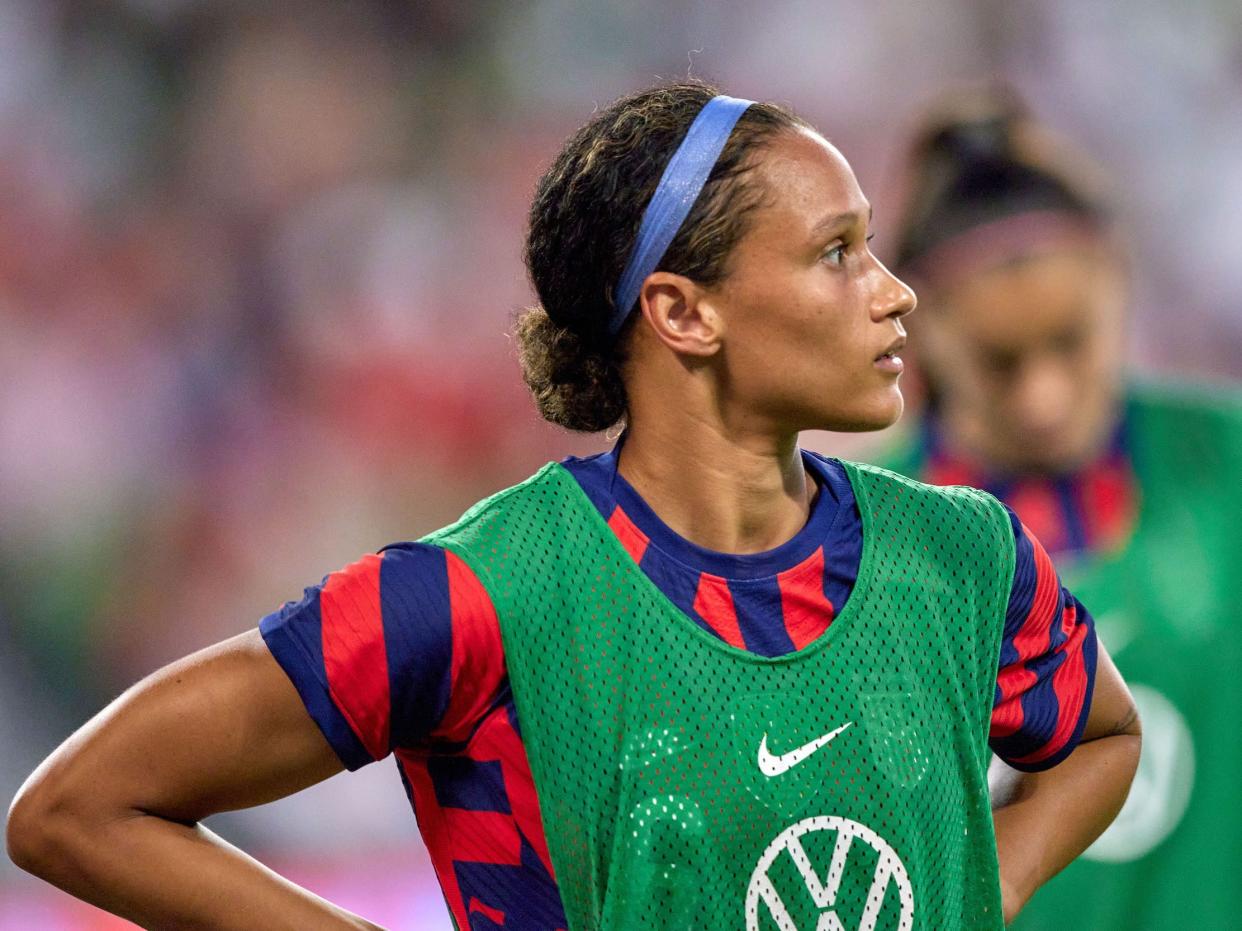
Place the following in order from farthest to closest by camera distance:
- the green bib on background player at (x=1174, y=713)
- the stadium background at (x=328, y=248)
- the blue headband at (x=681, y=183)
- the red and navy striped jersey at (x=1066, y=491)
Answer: the stadium background at (x=328, y=248), the red and navy striped jersey at (x=1066, y=491), the green bib on background player at (x=1174, y=713), the blue headband at (x=681, y=183)

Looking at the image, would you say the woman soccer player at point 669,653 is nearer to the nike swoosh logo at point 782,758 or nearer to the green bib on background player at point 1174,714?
the nike swoosh logo at point 782,758

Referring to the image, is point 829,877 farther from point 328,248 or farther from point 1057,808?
point 328,248

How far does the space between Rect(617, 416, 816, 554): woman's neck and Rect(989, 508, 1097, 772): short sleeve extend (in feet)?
0.79

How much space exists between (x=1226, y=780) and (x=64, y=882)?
2921mm

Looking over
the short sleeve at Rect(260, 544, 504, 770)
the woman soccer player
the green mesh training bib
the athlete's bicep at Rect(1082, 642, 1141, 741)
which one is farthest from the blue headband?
the athlete's bicep at Rect(1082, 642, 1141, 741)

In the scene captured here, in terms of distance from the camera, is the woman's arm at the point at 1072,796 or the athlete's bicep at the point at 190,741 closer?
the athlete's bicep at the point at 190,741

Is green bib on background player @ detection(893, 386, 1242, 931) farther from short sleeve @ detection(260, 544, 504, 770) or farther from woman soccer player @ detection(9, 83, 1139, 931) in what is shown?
short sleeve @ detection(260, 544, 504, 770)

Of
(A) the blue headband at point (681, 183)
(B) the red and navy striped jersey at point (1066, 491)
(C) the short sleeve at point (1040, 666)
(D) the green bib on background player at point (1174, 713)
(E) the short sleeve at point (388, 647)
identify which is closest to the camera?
(E) the short sleeve at point (388, 647)

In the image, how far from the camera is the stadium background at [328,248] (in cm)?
394

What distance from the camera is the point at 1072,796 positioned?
1701 mm

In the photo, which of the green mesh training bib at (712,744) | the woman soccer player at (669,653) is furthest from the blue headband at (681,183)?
the green mesh training bib at (712,744)

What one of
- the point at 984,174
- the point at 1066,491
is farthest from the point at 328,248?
the point at 1066,491

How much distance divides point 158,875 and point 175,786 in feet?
0.26

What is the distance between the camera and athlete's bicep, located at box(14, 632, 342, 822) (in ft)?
4.42
